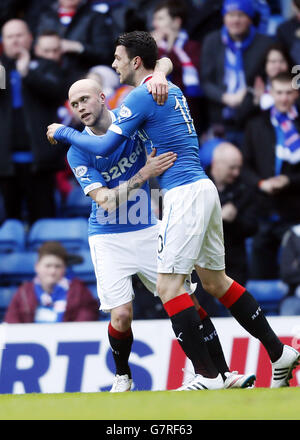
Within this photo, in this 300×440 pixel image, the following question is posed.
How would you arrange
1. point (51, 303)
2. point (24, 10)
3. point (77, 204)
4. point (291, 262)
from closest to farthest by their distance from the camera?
1. point (51, 303)
2. point (291, 262)
3. point (77, 204)
4. point (24, 10)

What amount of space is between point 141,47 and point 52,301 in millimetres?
3313

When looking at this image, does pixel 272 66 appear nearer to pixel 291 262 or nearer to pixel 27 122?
pixel 291 262

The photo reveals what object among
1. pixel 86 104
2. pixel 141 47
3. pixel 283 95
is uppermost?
pixel 283 95

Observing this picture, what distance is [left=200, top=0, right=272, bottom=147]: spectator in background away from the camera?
962 cm

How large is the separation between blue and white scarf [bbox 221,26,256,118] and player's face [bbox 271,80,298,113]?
682 mm

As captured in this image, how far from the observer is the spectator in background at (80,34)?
388 inches

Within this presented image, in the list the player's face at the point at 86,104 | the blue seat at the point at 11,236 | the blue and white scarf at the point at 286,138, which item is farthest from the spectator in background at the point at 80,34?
the player's face at the point at 86,104

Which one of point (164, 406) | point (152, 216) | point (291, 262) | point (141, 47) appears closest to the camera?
point (164, 406)

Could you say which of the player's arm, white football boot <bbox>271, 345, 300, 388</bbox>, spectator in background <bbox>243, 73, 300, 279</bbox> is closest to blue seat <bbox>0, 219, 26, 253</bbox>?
spectator in background <bbox>243, 73, 300, 279</bbox>

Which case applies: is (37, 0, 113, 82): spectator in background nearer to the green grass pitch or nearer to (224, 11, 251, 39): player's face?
(224, 11, 251, 39): player's face

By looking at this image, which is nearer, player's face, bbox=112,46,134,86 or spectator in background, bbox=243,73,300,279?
player's face, bbox=112,46,134,86

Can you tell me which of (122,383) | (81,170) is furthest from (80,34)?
(122,383)

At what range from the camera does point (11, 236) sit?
9.30 meters

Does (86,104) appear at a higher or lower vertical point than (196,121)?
lower
